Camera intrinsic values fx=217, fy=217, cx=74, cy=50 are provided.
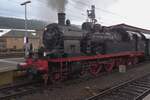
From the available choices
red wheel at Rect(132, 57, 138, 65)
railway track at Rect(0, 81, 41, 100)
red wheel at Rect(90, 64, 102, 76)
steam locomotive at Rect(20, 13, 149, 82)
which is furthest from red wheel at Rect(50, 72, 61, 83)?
red wheel at Rect(132, 57, 138, 65)

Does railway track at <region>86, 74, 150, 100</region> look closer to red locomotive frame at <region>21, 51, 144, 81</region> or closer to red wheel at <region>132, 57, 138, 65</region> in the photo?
red locomotive frame at <region>21, 51, 144, 81</region>

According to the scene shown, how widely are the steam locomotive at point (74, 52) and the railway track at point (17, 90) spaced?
0.70m

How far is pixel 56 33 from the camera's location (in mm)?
11789

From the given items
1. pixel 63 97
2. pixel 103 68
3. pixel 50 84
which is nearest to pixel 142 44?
pixel 103 68

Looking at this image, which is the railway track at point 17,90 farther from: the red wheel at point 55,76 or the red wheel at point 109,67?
the red wheel at point 109,67

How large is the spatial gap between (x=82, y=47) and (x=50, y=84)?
3.29 meters

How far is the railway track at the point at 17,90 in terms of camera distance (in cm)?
893

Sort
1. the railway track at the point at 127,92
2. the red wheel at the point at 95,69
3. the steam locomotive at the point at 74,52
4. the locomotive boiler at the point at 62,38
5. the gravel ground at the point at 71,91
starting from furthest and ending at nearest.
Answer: the red wheel at the point at 95,69, the locomotive boiler at the point at 62,38, the steam locomotive at the point at 74,52, the gravel ground at the point at 71,91, the railway track at the point at 127,92

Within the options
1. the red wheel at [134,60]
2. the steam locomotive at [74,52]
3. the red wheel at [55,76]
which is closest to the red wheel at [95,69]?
the steam locomotive at [74,52]

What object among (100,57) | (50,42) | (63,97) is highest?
(50,42)

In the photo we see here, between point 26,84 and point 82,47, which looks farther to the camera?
point 82,47

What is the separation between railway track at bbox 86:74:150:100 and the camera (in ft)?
28.5

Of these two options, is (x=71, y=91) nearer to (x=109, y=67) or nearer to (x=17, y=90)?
(x=17, y=90)

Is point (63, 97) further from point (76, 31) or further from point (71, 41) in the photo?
point (76, 31)
